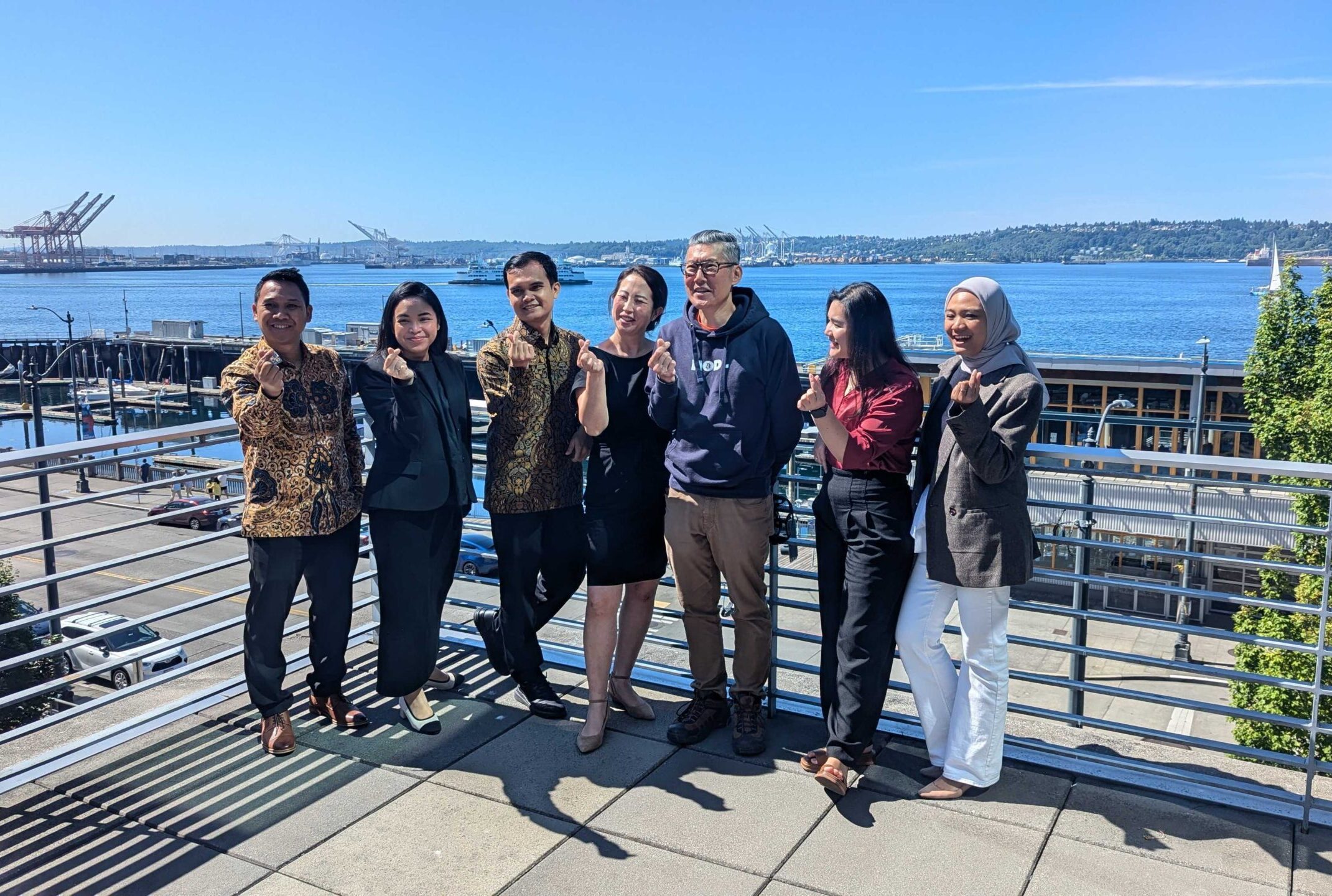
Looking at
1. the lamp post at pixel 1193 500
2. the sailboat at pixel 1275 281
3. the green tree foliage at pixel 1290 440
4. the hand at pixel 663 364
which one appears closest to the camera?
the hand at pixel 663 364

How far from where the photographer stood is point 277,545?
352 cm

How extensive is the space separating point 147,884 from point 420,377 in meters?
1.83

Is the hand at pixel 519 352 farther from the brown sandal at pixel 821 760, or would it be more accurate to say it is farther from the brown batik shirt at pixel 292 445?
the brown sandal at pixel 821 760

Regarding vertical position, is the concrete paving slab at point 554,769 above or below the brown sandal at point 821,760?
below

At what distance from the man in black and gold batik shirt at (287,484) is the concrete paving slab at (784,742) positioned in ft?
5.11

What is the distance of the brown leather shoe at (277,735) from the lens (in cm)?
358

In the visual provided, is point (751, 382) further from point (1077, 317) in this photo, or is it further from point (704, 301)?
point (1077, 317)

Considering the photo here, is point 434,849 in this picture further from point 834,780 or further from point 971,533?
point 971,533

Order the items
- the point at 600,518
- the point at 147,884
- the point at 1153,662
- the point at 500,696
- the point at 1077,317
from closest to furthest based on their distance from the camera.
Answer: the point at 147,884
the point at 1153,662
the point at 600,518
the point at 500,696
the point at 1077,317

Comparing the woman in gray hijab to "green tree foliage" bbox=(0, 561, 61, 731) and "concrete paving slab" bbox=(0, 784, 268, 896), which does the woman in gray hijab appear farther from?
"green tree foliage" bbox=(0, 561, 61, 731)

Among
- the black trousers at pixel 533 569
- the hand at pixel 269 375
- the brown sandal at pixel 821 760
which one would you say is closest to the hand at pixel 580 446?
the black trousers at pixel 533 569

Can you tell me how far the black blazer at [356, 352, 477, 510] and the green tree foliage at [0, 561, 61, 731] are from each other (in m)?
9.39

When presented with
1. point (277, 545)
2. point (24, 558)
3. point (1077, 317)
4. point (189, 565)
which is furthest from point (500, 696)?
point (1077, 317)

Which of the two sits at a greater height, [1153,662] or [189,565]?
[1153,662]
